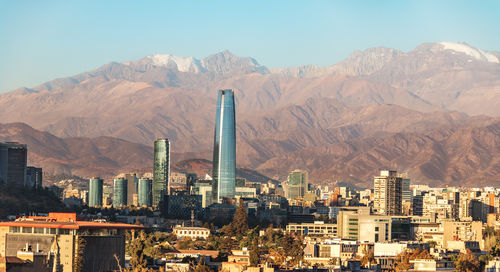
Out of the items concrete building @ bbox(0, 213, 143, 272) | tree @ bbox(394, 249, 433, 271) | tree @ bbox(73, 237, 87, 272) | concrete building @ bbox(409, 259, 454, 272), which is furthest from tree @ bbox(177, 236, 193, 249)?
tree @ bbox(73, 237, 87, 272)

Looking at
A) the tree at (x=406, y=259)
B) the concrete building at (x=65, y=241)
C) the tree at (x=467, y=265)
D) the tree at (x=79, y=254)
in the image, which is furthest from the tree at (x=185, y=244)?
the tree at (x=79, y=254)

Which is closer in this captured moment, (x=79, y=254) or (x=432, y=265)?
(x=79, y=254)

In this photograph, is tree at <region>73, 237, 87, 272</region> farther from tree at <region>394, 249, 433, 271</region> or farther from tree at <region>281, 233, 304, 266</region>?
tree at <region>281, 233, 304, 266</region>

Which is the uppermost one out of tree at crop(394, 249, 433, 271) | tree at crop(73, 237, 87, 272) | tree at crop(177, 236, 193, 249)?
tree at crop(73, 237, 87, 272)

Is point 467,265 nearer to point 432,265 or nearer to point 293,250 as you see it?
point 432,265

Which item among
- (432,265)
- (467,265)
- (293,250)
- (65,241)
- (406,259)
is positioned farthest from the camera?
(293,250)

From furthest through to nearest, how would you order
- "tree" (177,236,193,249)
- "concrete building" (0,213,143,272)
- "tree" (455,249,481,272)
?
"tree" (177,236,193,249) < "tree" (455,249,481,272) < "concrete building" (0,213,143,272)

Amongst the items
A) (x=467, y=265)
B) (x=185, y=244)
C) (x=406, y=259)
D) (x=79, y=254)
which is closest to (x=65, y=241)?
(x=79, y=254)

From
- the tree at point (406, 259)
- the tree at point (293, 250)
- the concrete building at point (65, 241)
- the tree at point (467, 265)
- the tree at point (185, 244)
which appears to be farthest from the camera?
the tree at point (185, 244)

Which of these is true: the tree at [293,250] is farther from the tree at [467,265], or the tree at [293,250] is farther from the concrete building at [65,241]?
the concrete building at [65,241]

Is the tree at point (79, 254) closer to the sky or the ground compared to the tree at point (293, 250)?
closer to the sky

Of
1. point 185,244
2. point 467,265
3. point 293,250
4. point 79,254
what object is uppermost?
point 79,254
